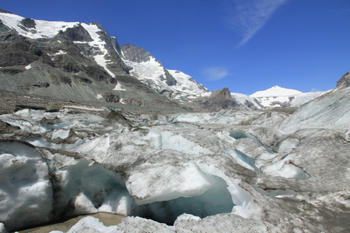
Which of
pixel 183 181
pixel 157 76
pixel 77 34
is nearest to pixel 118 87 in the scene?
pixel 77 34

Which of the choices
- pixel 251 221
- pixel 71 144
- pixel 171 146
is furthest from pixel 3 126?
pixel 251 221

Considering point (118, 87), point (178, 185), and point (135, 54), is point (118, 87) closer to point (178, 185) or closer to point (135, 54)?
point (178, 185)

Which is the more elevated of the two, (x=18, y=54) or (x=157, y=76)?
(x=157, y=76)

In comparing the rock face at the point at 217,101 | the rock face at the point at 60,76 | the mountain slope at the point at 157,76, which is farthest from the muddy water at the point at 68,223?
the mountain slope at the point at 157,76

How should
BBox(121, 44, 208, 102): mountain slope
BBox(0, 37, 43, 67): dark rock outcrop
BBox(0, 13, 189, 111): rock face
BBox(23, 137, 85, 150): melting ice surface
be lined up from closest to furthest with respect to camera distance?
1. BBox(23, 137, 85, 150): melting ice surface
2. BBox(0, 13, 189, 111): rock face
3. BBox(0, 37, 43, 67): dark rock outcrop
4. BBox(121, 44, 208, 102): mountain slope

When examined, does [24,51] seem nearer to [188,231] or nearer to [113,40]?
[188,231]

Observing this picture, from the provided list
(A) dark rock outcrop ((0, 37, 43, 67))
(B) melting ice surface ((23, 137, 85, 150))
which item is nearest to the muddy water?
(B) melting ice surface ((23, 137, 85, 150))

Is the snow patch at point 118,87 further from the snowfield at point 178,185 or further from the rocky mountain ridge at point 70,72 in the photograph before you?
the snowfield at point 178,185

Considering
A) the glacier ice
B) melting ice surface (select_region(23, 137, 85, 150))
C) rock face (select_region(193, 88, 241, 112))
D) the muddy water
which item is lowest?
the muddy water

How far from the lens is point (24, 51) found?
183ft

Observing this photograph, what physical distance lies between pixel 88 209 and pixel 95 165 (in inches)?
38.0

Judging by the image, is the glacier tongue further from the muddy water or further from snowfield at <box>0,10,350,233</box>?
the muddy water

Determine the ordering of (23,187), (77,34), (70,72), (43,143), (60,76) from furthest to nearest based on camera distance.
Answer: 1. (77,34)
2. (70,72)
3. (60,76)
4. (43,143)
5. (23,187)

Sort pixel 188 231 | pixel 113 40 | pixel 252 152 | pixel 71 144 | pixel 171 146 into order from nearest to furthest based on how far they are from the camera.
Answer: pixel 188 231
pixel 171 146
pixel 252 152
pixel 71 144
pixel 113 40
